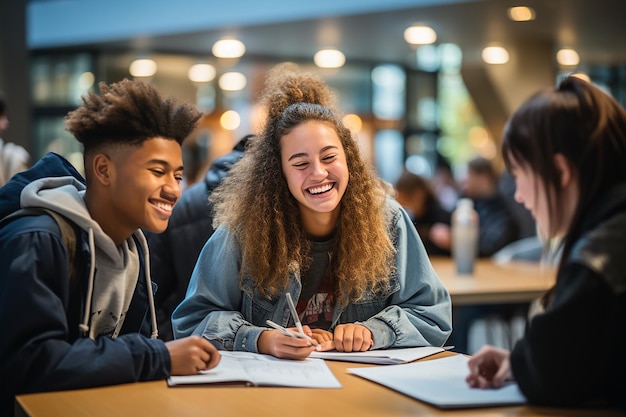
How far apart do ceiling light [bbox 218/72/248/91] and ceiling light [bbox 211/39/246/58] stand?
2258mm

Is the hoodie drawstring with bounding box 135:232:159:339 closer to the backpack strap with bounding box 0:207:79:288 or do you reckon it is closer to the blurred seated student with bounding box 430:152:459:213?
the backpack strap with bounding box 0:207:79:288

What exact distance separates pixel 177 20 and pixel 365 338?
22.6 feet

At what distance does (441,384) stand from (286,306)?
604 mm

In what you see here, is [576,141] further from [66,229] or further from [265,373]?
[66,229]

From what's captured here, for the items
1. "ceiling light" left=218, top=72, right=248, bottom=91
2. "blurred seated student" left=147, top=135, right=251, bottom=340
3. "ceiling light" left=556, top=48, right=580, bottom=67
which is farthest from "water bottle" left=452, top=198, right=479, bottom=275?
"ceiling light" left=218, top=72, right=248, bottom=91

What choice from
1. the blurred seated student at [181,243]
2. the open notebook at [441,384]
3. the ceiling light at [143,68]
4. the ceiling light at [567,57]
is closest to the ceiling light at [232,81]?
the ceiling light at [143,68]

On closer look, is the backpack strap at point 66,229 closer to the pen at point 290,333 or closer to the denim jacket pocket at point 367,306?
the pen at point 290,333

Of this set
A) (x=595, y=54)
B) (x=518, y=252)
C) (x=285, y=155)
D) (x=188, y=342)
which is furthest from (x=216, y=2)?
(x=188, y=342)

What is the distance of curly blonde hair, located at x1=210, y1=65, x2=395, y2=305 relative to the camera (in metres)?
2.20

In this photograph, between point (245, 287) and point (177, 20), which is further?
point (177, 20)

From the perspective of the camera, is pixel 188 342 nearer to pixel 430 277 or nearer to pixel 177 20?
pixel 430 277

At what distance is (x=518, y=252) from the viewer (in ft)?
18.3

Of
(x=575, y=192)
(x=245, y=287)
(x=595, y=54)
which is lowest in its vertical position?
(x=245, y=287)

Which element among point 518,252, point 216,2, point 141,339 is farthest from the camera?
point 216,2
